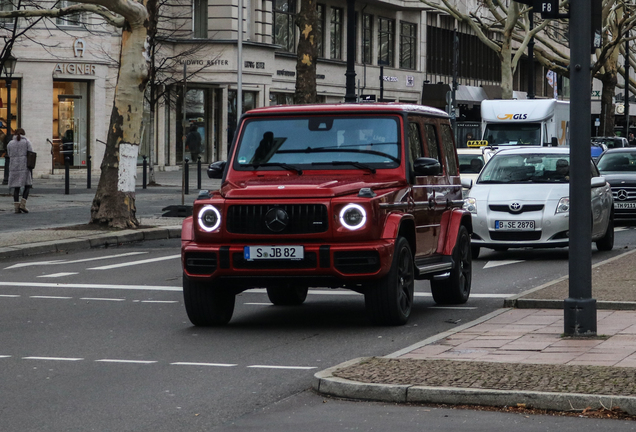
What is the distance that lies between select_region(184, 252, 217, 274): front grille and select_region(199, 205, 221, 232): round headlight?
0.72ft

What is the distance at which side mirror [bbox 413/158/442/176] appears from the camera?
1109 centimetres

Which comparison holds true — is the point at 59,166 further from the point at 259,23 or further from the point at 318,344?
the point at 318,344

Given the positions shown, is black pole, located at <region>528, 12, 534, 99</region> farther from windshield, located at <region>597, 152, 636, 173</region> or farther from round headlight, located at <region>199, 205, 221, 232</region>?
round headlight, located at <region>199, 205, 221, 232</region>

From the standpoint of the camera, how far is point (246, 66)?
52312 millimetres

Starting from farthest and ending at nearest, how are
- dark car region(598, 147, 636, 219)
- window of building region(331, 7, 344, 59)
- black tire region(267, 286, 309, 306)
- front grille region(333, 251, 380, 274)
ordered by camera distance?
window of building region(331, 7, 344, 59) → dark car region(598, 147, 636, 219) → black tire region(267, 286, 309, 306) → front grille region(333, 251, 380, 274)

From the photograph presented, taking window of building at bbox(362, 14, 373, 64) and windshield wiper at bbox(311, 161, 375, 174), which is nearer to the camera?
windshield wiper at bbox(311, 161, 375, 174)

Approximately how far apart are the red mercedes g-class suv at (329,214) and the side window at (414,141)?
1 cm

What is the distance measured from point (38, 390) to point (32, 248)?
37.4ft

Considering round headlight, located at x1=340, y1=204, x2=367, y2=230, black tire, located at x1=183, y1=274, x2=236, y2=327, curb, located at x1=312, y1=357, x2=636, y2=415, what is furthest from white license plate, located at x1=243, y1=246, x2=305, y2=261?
curb, located at x1=312, y1=357, x2=636, y2=415

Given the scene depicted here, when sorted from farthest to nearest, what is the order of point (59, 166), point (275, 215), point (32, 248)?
point (59, 166), point (32, 248), point (275, 215)

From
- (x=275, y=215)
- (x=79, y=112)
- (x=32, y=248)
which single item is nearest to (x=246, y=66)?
(x=79, y=112)

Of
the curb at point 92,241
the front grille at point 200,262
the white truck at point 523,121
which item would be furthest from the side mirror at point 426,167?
the white truck at point 523,121

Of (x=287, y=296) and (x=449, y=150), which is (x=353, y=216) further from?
(x=449, y=150)

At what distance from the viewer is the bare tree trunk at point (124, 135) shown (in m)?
22.3
